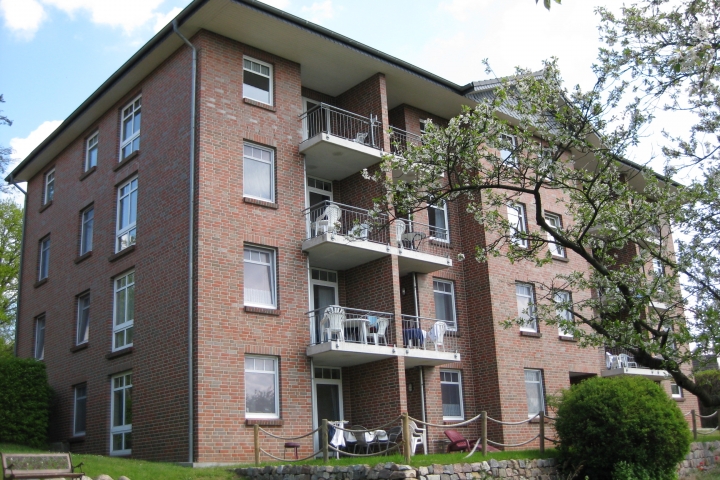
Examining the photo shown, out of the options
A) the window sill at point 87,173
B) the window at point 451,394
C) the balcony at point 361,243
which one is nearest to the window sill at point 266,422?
the balcony at point 361,243

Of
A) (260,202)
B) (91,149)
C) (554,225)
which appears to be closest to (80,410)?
(91,149)

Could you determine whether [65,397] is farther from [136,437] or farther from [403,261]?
[403,261]

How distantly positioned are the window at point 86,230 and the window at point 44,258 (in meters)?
2.98

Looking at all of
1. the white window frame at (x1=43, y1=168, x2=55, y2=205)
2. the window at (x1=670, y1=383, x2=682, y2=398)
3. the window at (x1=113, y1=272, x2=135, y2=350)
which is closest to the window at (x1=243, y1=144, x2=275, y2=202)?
the window at (x1=113, y1=272, x2=135, y2=350)

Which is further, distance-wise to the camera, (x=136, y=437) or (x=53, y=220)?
(x=53, y=220)

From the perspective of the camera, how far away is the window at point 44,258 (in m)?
26.5

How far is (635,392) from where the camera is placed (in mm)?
16438

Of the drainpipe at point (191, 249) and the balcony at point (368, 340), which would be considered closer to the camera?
the drainpipe at point (191, 249)

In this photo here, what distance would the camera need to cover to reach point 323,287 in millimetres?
21422

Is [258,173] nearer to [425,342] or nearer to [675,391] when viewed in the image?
[425,342]

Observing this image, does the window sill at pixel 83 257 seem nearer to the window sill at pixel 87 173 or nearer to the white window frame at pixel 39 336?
the window sill at pixel 87 173

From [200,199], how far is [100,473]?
686 cm

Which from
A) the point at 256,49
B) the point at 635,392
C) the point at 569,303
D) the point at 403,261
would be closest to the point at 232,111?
the point at 256,49

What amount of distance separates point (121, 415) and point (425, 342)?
8.48m
